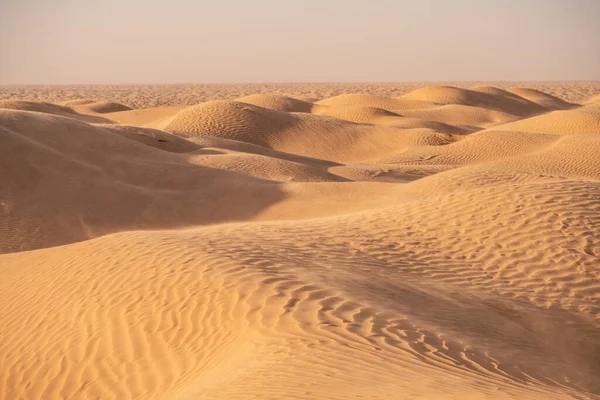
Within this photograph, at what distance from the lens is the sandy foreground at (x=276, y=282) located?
5.64 meters

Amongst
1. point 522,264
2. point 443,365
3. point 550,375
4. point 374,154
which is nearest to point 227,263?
point 443,365

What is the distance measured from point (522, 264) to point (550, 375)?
3.18 m

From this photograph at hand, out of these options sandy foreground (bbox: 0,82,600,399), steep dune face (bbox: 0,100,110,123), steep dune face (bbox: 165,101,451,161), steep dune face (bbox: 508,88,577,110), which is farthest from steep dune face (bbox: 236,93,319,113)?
steep dune face (bbox: 508,88,577,110)

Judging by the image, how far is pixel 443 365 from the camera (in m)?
5.61

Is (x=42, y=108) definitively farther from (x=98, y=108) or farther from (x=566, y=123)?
(x=566, y=123)

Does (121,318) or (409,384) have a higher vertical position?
(409,384)

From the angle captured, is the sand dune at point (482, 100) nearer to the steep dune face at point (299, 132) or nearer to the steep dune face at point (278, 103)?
the steep dune face at point (278, 103)

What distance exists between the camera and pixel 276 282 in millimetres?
7207

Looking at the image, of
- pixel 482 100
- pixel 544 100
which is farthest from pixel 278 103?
pixel 544 100

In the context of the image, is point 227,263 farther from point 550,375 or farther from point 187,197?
point 187,197

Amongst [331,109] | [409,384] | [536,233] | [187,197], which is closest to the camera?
[409,384]

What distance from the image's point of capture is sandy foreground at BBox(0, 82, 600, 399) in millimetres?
5645

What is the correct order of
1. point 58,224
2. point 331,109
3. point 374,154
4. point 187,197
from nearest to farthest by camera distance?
1. point 58,224
2. point 187,197
3. point 374,154
4. point 331,109

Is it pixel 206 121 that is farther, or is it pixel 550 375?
pixel 206 121
